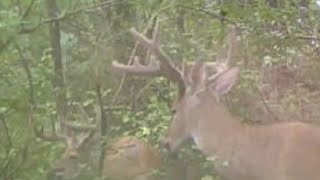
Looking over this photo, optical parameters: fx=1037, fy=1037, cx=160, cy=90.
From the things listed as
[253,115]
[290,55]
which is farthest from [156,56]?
[290,55]

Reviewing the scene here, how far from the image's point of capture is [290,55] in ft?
32.9

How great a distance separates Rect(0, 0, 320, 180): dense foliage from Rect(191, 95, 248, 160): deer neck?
4.8 inches

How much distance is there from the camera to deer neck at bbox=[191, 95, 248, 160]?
7.24m

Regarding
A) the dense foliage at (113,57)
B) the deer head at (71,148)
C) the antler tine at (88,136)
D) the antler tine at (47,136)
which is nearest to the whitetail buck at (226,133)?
the dense foliage at (113,57)

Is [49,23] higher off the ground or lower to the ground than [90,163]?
higher

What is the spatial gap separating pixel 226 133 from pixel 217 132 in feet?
0.30

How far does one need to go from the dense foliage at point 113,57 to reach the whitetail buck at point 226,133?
123 mm

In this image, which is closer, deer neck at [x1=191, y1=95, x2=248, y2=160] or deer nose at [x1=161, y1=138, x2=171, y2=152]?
deer neck at [x1=191, y1=95, x2=248, y2=160]

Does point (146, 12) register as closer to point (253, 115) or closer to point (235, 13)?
point (235, 13)

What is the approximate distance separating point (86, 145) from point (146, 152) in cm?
89

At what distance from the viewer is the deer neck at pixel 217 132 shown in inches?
285

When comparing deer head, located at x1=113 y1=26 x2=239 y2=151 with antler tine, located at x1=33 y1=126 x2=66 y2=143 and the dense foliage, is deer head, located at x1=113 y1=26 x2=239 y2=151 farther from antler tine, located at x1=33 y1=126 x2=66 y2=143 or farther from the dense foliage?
antler tine, located at x1=33 y1=126 x2=66 y2=143

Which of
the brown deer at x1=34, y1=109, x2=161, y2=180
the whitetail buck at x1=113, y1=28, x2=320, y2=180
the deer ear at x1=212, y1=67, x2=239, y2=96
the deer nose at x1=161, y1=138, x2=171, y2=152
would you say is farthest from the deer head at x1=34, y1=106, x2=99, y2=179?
the deer ear at x1=212, y1=67, x2=239, y2=96

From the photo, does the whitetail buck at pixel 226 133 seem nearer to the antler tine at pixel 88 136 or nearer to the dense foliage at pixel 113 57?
the dense foliage at pixel 113 57
